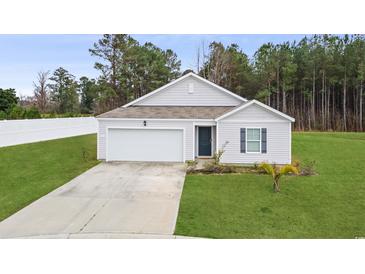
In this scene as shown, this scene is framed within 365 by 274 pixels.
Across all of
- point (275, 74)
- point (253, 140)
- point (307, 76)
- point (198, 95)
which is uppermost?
point (275, 74)

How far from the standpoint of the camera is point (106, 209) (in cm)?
794

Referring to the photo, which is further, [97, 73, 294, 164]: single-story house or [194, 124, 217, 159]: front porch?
[194, 124, 217, 159]: front porch

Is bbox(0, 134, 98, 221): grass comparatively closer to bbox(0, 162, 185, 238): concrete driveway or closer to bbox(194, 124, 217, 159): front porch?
bbox(0, 162, 185, 238): concrete driveway

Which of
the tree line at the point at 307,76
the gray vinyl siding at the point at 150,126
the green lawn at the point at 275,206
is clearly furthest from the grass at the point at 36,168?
the tree line at the point at 307,76

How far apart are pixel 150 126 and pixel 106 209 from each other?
7178 millimetres

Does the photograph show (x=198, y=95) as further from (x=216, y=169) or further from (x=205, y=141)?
(x=216, y=169)

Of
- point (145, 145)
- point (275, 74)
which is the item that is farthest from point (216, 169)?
point (275, 74)

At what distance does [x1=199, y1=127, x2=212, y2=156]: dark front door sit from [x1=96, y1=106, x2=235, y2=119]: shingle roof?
0.97m

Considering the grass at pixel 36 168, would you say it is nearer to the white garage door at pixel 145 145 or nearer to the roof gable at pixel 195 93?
the white garage door at pixel 145 145

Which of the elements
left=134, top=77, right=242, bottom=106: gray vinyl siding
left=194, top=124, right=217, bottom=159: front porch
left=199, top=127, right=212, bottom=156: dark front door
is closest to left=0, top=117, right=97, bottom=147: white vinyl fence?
left=134, top=77, right=242, bottom=106: gray vinyl siding

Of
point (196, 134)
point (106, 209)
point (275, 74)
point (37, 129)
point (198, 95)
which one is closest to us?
point (106, 209)

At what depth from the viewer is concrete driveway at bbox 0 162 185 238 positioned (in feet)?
21.1

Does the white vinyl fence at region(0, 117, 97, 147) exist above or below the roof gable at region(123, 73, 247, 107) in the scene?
below

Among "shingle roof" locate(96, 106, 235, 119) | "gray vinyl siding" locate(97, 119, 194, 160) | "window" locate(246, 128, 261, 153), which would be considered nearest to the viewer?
"window" locate(246, 128, 261, 153)
